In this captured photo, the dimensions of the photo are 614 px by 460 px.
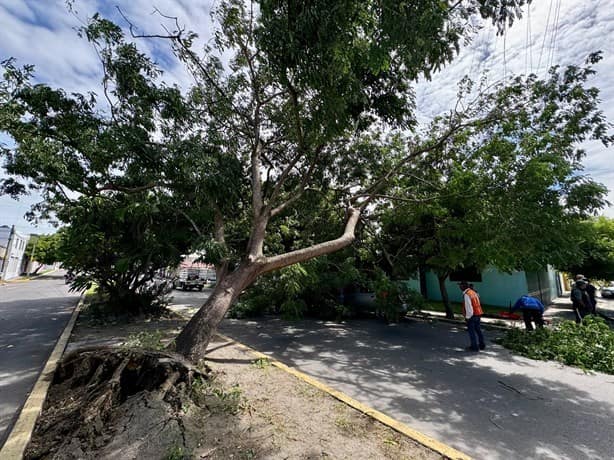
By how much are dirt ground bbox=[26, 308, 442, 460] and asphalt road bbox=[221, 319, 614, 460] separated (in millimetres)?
686

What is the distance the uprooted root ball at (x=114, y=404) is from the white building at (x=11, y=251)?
3548 centimetres

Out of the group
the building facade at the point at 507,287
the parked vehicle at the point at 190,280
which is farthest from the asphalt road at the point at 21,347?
the building facade at the point at 507,287

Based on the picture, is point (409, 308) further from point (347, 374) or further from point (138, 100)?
point (138, 100)

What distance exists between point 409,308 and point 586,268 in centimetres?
1061

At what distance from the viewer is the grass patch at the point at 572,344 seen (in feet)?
18.5

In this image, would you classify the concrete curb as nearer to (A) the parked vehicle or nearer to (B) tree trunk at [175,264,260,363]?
(B) tree trunk at [175,264,260,363]

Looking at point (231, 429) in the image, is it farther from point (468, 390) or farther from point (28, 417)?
point (468, 390)

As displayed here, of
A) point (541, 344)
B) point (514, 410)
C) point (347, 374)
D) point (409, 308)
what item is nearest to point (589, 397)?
point (514, 410)

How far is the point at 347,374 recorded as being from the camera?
5.05m

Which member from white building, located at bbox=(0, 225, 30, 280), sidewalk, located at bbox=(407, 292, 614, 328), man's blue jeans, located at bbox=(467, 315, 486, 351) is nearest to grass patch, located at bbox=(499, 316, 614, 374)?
man's blue jeans, located at bbox=(467, 315, 486, 351)

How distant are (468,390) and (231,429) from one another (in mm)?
3592

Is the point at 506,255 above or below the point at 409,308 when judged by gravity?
above

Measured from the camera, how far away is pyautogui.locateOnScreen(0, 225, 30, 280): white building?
28.7 m

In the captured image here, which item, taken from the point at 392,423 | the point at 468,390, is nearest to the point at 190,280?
the point at 468,390
